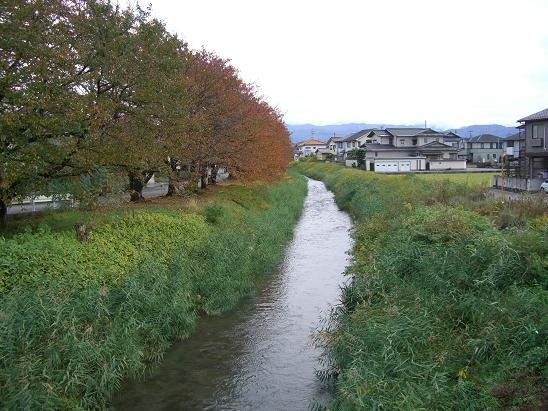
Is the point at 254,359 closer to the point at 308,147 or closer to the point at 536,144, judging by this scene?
the point at 536,144

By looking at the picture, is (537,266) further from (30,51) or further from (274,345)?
(30,51)

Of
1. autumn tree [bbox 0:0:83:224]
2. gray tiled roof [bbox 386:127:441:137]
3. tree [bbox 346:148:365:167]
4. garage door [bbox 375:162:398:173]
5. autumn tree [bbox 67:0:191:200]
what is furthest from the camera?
gray tiled roof [bbox 386:127:441:137]

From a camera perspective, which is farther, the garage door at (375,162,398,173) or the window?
the garage door at (375,162,398,173)

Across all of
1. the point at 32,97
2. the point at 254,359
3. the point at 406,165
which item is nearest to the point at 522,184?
the point at 254,359

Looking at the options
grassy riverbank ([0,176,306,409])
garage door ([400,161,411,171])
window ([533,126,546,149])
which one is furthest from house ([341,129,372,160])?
grassy riverbank ([0,176,306,409])

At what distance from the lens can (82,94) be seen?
46.7ft

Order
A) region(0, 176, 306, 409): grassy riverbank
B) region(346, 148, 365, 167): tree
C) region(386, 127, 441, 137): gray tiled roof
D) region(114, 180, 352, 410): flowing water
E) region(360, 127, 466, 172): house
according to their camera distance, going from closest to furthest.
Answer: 1. region(0, 176, 306, 409): grassy riverbank
2. region(114, 180, 352, 410): flowing water
3. region(360, 127, 466, 172): house
4. region(346, 148, 365, 167): tree
5. region(386, 127, 441, 137): gray tiled roof

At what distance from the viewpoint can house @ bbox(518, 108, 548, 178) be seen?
129 feet

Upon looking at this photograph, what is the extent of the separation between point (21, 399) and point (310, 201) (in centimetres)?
4046

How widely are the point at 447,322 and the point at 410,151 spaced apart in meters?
71.4

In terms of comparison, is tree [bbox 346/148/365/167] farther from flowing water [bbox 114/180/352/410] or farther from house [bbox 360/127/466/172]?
flowing water [bbox 114/180/352/410]

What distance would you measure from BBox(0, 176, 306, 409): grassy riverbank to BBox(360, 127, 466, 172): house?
181ft

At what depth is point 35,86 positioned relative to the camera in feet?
40.5

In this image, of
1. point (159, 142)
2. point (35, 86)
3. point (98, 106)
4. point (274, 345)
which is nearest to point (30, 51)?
point (35, 86)
